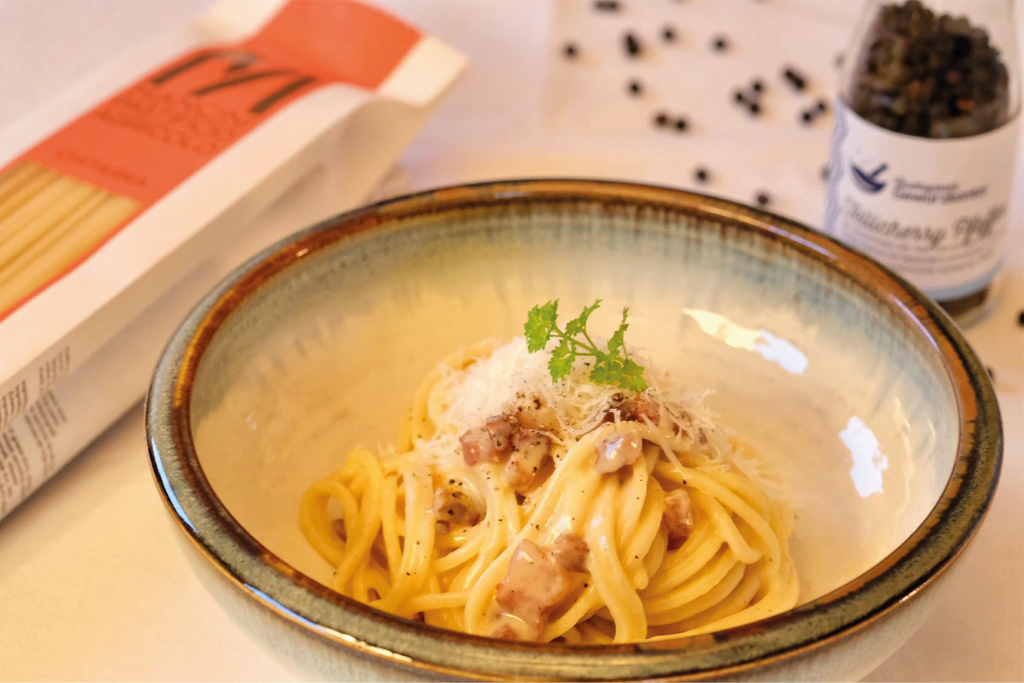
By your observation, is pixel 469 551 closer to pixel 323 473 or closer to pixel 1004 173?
pixel 323 473

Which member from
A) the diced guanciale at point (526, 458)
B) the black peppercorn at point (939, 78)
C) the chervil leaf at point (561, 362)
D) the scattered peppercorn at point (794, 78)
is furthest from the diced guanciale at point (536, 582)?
the scattered peppercorn at point (794, 78)

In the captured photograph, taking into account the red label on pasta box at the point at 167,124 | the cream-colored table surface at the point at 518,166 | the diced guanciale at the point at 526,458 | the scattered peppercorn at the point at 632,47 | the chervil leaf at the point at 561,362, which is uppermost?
the chervil leaf at the point at 561,362

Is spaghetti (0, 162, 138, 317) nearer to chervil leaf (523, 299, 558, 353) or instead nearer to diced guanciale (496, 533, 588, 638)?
chervil leaf (523, 299, 558, 353)

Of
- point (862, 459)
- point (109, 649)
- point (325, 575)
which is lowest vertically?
point (109, 649)

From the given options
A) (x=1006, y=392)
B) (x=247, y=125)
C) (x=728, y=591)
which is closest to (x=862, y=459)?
(x=728, y=591)

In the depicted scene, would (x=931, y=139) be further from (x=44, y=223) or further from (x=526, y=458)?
(x=44, y=223)

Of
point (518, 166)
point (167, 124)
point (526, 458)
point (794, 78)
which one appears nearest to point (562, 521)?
point (526, 458)

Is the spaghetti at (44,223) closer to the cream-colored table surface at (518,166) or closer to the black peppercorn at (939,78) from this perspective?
the cream-colored table surface at (518,166)
